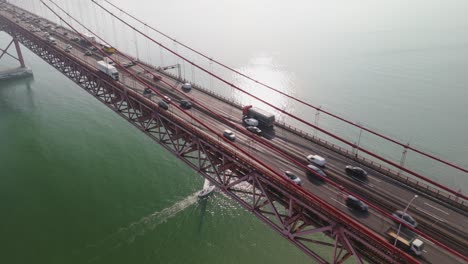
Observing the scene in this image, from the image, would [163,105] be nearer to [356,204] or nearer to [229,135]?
[229,135]

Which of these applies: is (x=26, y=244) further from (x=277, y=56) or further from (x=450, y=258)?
(x=277, y=56)

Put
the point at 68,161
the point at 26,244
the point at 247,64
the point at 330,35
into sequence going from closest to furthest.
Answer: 1. the point at 26,244
2. the point at 68,161
3. the point at 247,64
4. the point at 330,35

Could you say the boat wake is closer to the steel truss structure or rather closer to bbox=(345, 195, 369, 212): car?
the steel truss structure

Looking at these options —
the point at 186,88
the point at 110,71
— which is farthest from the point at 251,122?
the point at 110,71

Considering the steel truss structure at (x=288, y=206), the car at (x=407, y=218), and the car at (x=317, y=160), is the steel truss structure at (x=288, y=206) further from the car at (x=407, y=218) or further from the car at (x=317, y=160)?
the car at (x=317, y=160)

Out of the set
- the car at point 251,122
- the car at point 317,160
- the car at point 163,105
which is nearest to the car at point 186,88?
the car at point 163,105

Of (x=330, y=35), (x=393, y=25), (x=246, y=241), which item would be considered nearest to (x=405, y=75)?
(x=330, y=35)
